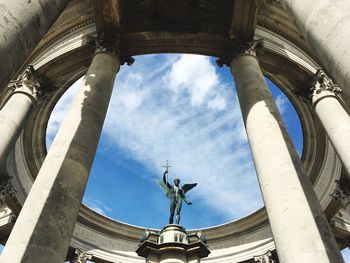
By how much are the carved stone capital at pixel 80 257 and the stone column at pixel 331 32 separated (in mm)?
25854

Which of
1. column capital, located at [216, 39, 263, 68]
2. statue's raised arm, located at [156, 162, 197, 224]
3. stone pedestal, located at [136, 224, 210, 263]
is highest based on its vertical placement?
column capital, located at [216, 39, 263, 68]

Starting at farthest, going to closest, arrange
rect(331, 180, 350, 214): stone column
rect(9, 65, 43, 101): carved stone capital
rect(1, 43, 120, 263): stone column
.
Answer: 1. rect(331, 180, 350, 214): stone column
2. rect(9, 65, 43, 101): carved stone capital
3. rect(1, 43, 120, 263): stone column

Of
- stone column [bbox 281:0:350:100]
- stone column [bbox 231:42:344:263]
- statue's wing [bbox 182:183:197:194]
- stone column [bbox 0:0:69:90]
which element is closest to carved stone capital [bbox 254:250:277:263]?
statue's wing [bbox 182:183:197:194]

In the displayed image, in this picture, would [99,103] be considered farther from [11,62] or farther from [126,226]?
[126,226]

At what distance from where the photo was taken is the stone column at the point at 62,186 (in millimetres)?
8242

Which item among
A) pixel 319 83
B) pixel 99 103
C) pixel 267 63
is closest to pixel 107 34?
pixel 99 103

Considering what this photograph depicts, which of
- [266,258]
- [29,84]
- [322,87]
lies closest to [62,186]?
[29,84]

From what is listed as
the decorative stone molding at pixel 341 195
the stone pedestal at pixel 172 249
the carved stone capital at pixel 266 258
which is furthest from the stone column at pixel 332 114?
the carved stone capital at pixel 266 258

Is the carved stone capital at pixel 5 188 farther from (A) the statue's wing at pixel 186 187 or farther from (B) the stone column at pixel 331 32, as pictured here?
(B) the stone column at pixel 331 32

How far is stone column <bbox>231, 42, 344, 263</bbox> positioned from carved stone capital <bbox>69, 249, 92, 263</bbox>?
20613 mm

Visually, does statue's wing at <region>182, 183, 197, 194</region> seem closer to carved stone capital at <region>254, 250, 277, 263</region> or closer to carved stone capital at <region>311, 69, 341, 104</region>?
carved stone capital at <region>311, 69, 341, 104</region>

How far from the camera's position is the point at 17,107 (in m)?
16.9

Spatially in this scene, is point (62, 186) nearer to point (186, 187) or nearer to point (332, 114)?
point (186, 187)

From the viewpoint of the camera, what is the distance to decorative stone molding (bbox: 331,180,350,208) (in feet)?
69.6
